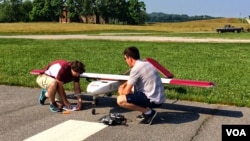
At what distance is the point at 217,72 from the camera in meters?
13.0

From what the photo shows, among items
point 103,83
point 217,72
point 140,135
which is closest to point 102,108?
point 103,83

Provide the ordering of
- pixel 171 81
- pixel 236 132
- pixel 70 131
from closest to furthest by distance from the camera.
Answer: pixel 236 132
pixel 70 131
pixel 171 81

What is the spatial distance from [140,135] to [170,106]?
2.23m

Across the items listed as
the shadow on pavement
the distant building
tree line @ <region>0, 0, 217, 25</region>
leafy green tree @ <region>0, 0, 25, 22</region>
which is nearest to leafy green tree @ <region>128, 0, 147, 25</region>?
tree line @ <region>0, 0, 217, 25</region>

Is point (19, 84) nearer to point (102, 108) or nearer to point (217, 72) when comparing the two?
point (102, 108)

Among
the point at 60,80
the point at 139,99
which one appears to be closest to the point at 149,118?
the point at 139,99

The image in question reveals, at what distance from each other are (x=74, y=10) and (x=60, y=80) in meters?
136

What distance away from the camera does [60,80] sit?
7.31 meters

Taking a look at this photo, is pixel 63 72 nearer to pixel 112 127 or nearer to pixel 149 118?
pixel 112 127

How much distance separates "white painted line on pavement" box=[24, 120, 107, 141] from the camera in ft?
19.2

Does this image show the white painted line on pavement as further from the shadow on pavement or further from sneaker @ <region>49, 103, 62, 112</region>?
Answer: the shadow on pavement

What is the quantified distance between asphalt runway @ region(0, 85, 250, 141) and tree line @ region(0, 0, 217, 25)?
132 meters

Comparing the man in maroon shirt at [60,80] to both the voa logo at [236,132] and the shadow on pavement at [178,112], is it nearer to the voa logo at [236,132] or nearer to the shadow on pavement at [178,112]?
the shadow on pavement at [178,112]

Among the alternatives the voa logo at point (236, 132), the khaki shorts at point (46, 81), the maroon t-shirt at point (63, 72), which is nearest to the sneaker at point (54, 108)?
the khaki shorts at point (46, 81)
